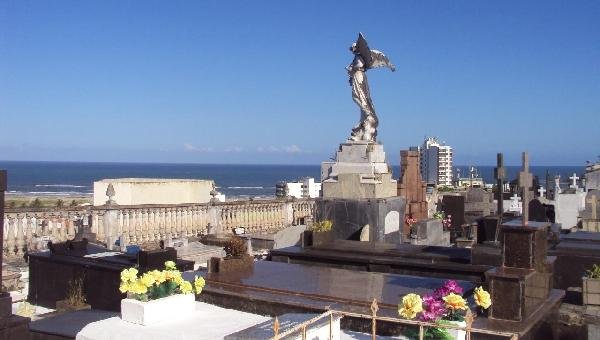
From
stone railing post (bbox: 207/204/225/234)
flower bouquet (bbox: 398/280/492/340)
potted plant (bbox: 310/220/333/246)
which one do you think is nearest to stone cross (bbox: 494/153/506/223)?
potted plant (bbox: 310/220/333/246)

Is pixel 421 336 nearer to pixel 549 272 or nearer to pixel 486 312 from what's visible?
pixel 486 312

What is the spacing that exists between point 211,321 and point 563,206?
14537 mm

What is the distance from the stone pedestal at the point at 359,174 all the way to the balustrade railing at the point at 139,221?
562 centimetres

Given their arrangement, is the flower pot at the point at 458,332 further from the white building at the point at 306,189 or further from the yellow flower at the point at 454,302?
the white building at the point at 306,189

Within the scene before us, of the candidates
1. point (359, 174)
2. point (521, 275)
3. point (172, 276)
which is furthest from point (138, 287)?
point (359, 174)

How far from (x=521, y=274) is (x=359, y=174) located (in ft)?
22.8

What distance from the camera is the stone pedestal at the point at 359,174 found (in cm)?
1291

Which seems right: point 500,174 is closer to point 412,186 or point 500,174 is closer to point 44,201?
point 412,186

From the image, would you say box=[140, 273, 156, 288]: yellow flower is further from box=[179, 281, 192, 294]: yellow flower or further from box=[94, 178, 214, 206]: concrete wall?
box=[94, 178, 214, 206]: concrete wall

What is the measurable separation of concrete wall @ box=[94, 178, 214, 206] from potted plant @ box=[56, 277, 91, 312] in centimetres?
1073

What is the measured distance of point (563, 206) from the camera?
17.8 metres

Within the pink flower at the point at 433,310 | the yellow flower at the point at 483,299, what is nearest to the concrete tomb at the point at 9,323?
the pink flower at the point at 433,310

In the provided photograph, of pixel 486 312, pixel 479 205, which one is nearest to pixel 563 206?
pixel 479 205

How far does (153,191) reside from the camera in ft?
68.1
